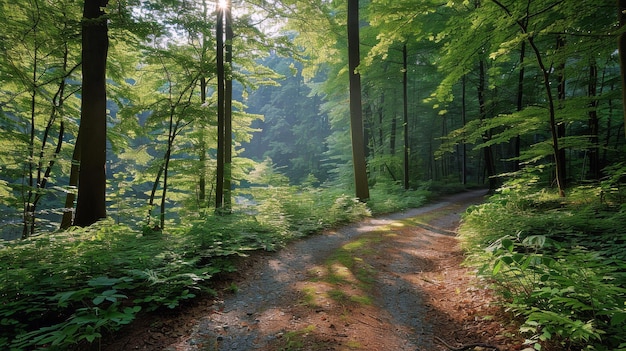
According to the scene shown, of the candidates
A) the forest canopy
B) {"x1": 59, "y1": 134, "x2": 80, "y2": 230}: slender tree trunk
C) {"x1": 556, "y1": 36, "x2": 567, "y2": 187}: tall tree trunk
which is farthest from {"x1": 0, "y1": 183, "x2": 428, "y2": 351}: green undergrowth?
{"x1": 556, "y1": 36, "x2": 567, "y2": 187}: tall tree trunk

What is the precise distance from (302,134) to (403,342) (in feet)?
140

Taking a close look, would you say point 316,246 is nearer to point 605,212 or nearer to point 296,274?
point 296,274

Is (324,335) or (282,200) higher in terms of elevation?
(282,200)

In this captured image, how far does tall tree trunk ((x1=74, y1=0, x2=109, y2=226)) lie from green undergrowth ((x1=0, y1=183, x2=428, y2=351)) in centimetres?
79

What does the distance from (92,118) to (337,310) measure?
20.3ft

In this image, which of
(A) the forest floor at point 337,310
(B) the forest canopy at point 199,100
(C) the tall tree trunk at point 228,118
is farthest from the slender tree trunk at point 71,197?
(A) the forest floor at point 337,310

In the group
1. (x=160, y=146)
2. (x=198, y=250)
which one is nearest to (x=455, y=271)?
(x=198, y=250)

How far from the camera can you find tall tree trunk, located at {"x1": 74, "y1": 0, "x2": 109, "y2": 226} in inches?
238

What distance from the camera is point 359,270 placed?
5164mm

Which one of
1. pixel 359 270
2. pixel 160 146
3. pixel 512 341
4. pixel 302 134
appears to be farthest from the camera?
pixel 302 134

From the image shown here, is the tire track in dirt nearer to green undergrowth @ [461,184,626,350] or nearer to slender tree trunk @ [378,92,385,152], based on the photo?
green undergrowth @ [461,184,626,350]

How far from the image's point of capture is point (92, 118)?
6.19m

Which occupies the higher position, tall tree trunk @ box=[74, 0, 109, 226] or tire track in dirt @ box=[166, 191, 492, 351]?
tall tree trunk @ box=[74, 0, 109, 226]

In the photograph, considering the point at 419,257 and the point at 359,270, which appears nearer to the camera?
the point at 359,270
